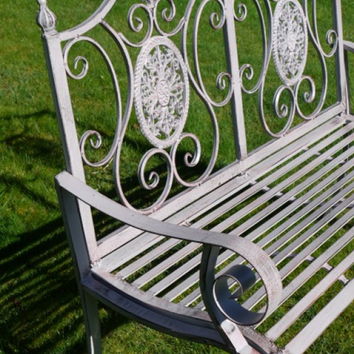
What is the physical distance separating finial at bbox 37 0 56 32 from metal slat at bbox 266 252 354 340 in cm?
93

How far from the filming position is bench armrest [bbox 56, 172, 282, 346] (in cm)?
149

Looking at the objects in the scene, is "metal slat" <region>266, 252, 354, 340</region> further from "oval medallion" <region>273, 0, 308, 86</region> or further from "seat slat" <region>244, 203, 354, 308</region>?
"oval medallion" <region>273, 0, 308, 86</region>

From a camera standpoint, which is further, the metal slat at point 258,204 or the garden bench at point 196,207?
the metal slat at point 258,204

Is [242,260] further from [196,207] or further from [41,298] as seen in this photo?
Result: [41,298]

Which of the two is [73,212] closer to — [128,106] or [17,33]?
[128,106]

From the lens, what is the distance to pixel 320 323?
183 centimetres

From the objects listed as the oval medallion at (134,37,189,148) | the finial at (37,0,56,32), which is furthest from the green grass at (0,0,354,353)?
the finial at (37,0,56,32)

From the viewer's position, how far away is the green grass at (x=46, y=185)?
2545 millimetres

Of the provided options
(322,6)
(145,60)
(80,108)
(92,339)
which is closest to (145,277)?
(92,339)

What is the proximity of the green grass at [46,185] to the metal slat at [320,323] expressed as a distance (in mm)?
650

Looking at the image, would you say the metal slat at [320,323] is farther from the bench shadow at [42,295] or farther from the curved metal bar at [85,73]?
the bench shadow at [42,295]

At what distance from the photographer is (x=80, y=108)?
13.2ft

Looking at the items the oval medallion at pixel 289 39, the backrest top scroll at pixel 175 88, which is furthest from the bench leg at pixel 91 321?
the oval medallion at pixel 289 39

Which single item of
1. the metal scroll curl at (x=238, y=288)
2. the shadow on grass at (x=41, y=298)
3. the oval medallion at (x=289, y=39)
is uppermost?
the oval medallion at (x=289, y=39)
